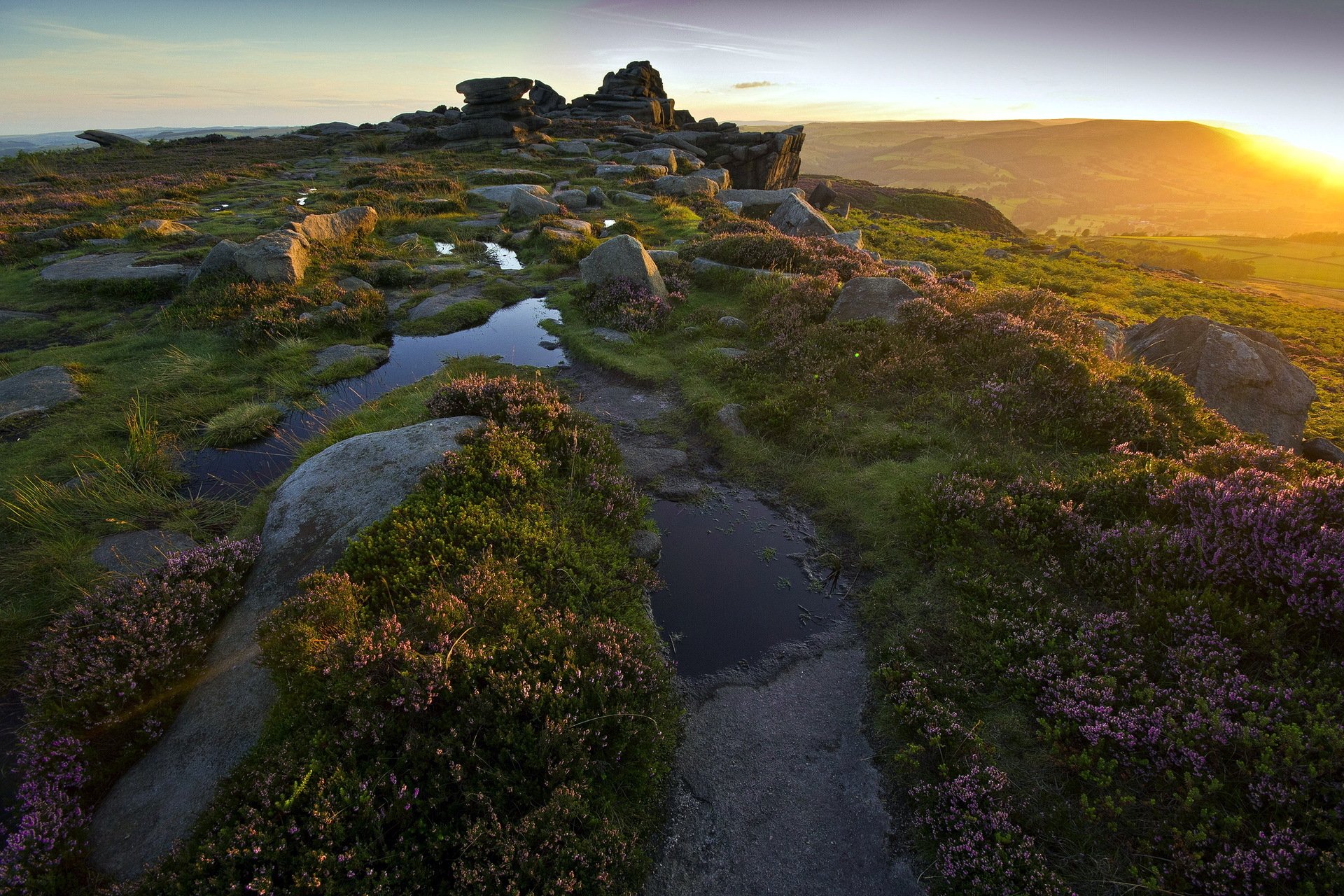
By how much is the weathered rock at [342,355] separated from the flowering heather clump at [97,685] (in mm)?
8050

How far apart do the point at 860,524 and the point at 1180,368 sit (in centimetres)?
992

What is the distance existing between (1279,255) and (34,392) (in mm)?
106809

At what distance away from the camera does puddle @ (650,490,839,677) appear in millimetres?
6734

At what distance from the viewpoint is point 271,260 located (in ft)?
56.2

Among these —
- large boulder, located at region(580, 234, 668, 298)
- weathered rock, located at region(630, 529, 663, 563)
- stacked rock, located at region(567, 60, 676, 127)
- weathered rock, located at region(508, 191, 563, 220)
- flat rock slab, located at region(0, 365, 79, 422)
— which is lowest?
weathered rock, located at region(630, 529, 663, 563)

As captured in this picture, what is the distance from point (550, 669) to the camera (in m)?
5.39

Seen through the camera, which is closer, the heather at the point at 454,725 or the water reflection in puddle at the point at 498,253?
the heather at the point at 454,725

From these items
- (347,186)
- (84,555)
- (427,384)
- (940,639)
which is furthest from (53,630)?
(347,186)

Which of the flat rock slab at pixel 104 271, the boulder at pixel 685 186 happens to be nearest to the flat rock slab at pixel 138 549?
the flat rock slab at pixel 104 271

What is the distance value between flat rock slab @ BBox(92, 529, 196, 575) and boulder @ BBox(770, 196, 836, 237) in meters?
23.4

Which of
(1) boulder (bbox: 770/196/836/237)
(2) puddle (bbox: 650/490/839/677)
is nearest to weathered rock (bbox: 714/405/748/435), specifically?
(2) puddle (bbox: 650/490/839/677)

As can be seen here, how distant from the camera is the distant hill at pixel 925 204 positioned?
64750 millimetres

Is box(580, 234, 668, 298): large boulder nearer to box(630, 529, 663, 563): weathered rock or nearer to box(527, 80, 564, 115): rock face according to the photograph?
box(630, 529, 663, 563): weathered rock

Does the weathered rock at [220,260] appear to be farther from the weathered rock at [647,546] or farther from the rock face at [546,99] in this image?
the rock face at [546,99]
